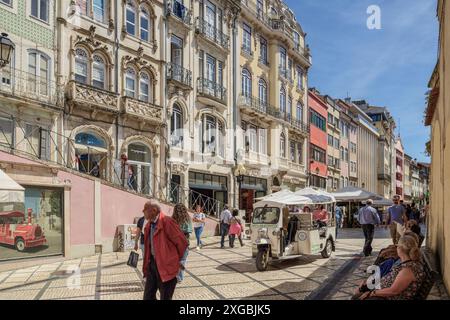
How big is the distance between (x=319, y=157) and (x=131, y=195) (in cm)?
2830

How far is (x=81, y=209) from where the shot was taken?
14.3 metres

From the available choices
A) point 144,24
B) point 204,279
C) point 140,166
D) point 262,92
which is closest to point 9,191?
point 204,279

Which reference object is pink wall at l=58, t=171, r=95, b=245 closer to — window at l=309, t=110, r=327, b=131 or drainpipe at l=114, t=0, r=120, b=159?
drainpipe at l=114, t=0, r=120, b=159

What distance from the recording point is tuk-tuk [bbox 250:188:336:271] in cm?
1147

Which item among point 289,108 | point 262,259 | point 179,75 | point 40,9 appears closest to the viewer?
point 262,259

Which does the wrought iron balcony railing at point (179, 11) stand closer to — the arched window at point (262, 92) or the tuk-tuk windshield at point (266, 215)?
the arched window at point (262, 92)

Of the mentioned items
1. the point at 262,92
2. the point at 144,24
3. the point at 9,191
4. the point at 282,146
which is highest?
the point at 144,24

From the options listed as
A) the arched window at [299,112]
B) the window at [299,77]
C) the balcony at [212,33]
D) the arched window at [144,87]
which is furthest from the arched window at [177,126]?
the window at [299,77]

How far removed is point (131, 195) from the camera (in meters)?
16.6

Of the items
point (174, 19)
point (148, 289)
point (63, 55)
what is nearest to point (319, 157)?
point (174, 19)

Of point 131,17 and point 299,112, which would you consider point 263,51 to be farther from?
point 131,17

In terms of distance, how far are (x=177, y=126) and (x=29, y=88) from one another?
27.9 feet
